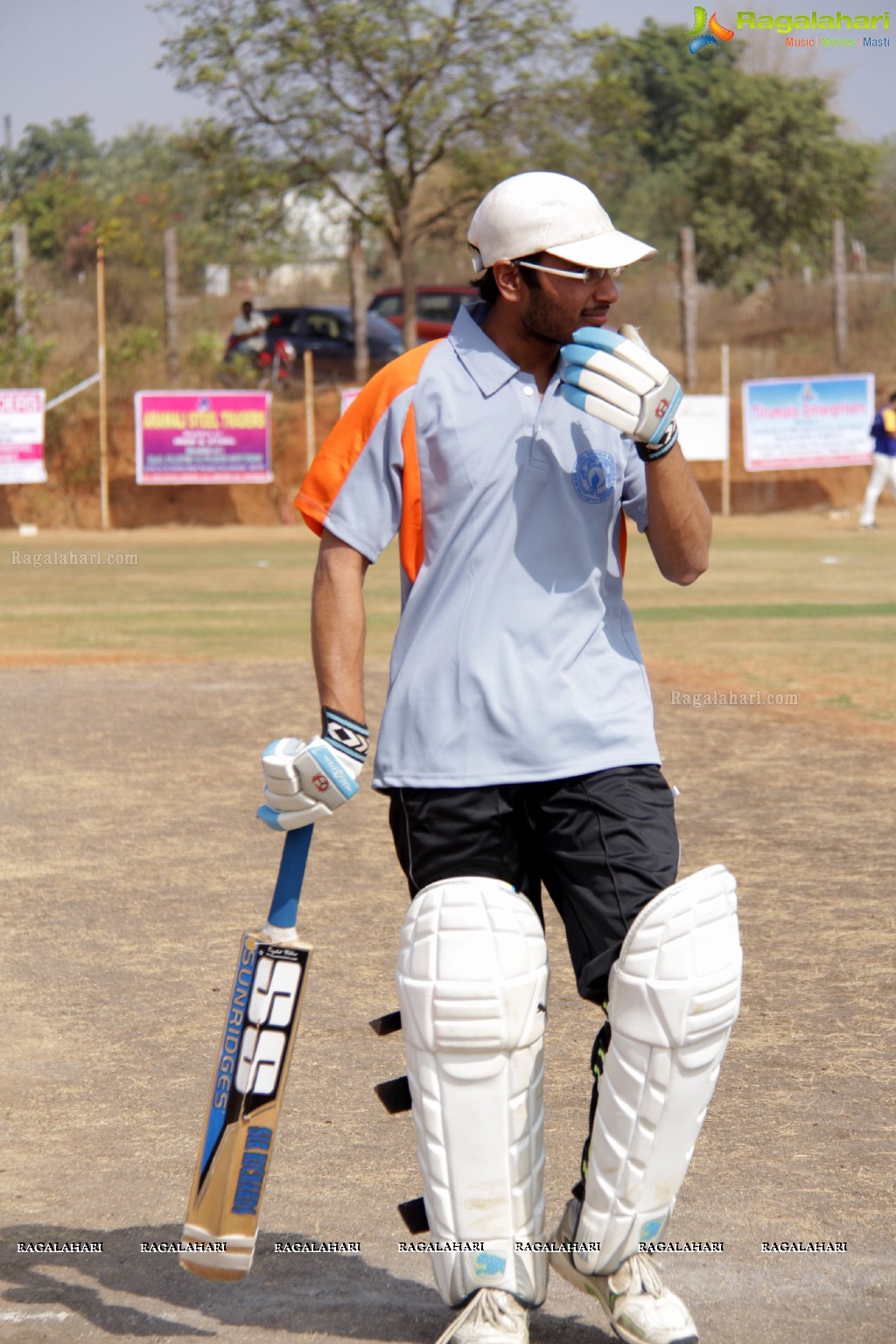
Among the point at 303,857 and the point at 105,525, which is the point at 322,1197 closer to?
the point at 303,857

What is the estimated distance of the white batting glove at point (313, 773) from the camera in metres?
3.13

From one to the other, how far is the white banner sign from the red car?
19.2 feet

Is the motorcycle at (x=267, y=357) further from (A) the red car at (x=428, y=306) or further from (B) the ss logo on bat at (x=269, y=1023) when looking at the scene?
(B) the ss logo on bat at (x=269, y=1023)

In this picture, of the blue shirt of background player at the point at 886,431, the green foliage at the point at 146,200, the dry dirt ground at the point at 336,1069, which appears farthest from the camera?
the green foliage at the point at 146,200

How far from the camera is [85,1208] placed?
3.72 metres

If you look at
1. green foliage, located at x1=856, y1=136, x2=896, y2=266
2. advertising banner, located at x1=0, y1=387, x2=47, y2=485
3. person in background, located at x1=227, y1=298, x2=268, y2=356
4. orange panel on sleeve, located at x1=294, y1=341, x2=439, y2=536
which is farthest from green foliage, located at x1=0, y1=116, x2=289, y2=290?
orange panel on sleeve, located at x1=294, y1=341, x2=439, y2=536

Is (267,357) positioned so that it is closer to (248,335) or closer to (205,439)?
(248,335)

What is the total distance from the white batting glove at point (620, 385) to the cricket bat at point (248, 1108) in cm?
91

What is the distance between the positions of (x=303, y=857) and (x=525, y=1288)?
32.3 inches

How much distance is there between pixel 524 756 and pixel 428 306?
35456 millimetres

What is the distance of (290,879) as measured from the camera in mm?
3209

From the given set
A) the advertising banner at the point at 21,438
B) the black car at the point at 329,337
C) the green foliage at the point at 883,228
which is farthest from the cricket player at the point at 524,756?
the green foliage at the point at 883,228

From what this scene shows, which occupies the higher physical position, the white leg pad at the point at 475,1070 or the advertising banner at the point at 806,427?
the advertising banner at the point at 806,427

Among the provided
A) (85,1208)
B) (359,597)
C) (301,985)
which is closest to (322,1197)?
(85,1208)
